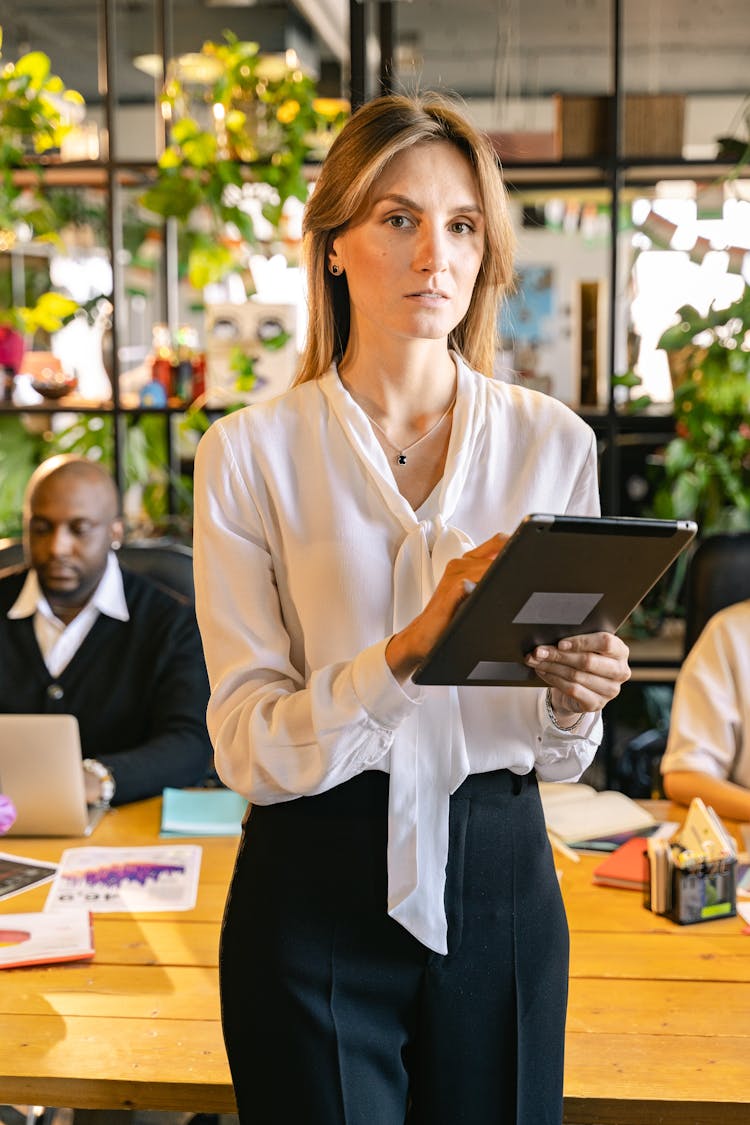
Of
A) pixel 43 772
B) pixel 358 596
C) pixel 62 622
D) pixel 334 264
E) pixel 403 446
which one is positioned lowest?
pixel 43 772

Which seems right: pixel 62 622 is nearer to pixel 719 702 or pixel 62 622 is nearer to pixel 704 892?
pixel 719 702

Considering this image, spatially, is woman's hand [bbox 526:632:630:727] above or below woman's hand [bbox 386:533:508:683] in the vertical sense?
below

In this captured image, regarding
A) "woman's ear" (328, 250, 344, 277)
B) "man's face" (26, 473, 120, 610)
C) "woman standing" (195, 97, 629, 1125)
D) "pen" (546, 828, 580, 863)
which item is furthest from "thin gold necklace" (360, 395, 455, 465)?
"man's face" (26, 473, 120, 610)

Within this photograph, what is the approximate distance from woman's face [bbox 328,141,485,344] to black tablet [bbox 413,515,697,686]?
30 centimetres

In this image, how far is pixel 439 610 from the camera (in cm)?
107

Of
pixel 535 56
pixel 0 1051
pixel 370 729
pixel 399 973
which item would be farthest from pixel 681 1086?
pixel 535 56

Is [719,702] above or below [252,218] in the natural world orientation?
below

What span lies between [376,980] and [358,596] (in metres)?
0.34

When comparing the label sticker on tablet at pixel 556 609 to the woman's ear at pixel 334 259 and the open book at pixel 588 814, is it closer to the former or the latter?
the woman's ear at pixel 334 259

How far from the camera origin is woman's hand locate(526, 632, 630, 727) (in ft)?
3.69

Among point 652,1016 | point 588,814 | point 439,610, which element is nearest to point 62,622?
point 588,814

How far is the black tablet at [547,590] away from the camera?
3.32 feet

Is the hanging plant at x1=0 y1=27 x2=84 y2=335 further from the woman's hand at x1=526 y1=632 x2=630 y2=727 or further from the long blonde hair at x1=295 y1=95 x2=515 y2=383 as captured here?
the woman's hand at x1=526 y1=632 x2=630 y2=727

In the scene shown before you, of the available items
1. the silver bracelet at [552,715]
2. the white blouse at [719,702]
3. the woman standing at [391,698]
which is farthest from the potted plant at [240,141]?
the silver bracelet at [552,715]
